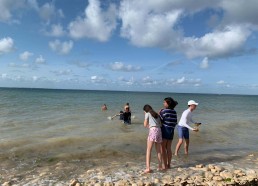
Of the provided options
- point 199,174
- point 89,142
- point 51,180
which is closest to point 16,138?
point 89,142

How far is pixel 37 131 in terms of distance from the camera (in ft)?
53.2

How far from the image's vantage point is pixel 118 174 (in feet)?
27.6

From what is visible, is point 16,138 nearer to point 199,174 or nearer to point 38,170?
point 38,170

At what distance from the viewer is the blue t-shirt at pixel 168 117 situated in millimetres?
8273

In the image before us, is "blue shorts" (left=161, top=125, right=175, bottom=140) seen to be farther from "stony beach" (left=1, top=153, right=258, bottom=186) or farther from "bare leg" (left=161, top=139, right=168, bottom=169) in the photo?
"stony beach" (left=1, top=153, right=258, bottom=186)

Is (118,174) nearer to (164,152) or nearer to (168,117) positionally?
(164,152)

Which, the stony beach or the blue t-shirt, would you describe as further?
the blue t-shirt

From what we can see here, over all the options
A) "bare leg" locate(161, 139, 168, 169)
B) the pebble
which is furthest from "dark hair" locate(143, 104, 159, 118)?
the pebble

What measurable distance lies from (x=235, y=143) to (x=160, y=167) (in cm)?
707

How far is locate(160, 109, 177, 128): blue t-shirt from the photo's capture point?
27.1ft

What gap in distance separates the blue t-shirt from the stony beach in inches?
57.7

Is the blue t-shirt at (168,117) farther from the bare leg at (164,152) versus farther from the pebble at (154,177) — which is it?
the pebble at (154,177)

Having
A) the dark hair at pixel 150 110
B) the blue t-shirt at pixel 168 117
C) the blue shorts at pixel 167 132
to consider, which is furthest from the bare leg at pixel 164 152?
the dark hair at pixel 150 110

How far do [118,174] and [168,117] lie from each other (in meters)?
2.18
